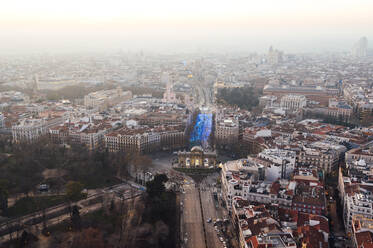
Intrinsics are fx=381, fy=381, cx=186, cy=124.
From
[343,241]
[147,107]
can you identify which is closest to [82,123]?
[147,107]

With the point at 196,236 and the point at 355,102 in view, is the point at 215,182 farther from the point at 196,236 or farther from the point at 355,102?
the point at 355,102

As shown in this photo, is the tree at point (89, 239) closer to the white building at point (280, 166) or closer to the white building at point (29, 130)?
the white building at point (280, 166)

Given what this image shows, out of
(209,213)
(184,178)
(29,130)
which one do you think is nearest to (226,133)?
(184,178)

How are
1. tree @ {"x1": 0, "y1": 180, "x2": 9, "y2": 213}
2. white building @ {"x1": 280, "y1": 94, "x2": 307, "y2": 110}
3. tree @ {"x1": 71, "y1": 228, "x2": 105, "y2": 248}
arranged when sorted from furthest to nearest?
white building @ {"x1": 280, "y1": 94, "x2": 307, "y2": 110}
tree @ {"x1": 0, "y1": 180, "x2": 9, "y2": 213}
tree @ {"x1": 71, "y1": 228, "x2": 105, "y2": 248}

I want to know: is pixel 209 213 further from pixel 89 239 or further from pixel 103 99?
pixel 103 99

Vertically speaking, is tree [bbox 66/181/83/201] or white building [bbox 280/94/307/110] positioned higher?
white building [bbox 280/94/307/110]

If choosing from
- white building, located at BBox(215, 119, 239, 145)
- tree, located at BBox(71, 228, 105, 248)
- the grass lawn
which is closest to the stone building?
white building, located at BBox(215, 119, 239, 145)

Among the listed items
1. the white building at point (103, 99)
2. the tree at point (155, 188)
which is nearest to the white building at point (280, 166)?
the tree at point (155, 188)

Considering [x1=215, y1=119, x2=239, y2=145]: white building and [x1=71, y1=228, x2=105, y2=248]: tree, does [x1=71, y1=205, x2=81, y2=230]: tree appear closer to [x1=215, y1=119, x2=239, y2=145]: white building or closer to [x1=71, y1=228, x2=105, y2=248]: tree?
[x1=71, y1=228, x2=105, y2=248]: tree

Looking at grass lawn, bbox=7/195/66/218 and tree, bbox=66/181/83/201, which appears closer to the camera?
grass lawn, bbox=7/195/66/218
